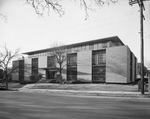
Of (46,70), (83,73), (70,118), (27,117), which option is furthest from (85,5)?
(46,70)

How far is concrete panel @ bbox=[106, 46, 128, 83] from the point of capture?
2628cm

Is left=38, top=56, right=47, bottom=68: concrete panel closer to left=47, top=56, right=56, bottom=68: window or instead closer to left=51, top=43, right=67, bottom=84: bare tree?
left=47, top=56, right=56, bottom=68: window

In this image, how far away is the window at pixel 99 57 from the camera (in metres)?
30.0

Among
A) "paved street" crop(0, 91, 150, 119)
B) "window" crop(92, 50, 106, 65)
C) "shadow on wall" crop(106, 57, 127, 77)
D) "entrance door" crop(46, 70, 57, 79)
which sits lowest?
"entrance door" crop(46, 70, 57, 79)

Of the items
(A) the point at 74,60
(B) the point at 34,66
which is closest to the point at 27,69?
(B) the point at 34,66

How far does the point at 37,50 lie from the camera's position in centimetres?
4969

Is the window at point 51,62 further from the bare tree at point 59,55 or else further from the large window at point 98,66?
the large window at point 98,66

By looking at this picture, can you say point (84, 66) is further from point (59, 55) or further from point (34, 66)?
point (34, 66)

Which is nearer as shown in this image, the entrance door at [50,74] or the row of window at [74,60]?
the row of window at [74,60]

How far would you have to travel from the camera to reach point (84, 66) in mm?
31984

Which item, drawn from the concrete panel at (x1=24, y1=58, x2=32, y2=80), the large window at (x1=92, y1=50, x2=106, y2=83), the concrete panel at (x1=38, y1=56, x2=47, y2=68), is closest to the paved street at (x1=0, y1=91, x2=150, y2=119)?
the large window at (x1=92, y1=50, x2=106, y2=83)

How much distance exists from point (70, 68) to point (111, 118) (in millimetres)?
29560

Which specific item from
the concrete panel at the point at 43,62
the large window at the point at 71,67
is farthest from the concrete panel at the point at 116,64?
the concrete panel at the point at 43,62

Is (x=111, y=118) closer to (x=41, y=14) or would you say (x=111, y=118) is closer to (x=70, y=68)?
(x=41, y=14)
